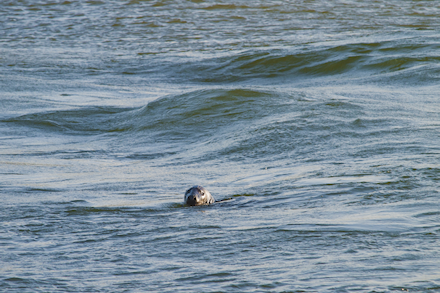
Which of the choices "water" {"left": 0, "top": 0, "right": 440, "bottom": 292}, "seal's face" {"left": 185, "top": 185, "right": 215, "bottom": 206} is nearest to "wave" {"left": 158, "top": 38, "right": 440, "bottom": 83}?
"water" {"left": 0, "top": 0, "right": 440, "bottom": 292}

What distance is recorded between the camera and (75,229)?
4.79 m

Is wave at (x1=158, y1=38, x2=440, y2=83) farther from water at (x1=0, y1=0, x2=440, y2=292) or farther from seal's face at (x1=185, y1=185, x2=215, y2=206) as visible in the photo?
seal's face at (x1=185, y1=185, x2=215, y2=206)

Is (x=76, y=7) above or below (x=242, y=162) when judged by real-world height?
above

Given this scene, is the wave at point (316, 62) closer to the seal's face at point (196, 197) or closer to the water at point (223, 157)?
the water at point (223, 157)

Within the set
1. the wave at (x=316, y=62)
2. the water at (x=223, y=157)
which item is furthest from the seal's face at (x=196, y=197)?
the wave at (x=316, y=62)

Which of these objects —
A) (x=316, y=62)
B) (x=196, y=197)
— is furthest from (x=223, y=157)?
(x=316, y=62)

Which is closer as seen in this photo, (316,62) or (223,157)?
(223,157)

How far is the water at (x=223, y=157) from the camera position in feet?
12.7

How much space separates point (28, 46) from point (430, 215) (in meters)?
15.5

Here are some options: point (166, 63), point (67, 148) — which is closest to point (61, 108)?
point (67, 148)

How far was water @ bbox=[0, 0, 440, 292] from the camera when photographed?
3.88 meters

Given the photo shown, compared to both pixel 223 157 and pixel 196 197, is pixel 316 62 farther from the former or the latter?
pixel 196 197

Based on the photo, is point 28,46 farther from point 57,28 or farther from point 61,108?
point 61,108

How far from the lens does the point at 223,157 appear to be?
25.2 feet
